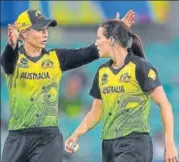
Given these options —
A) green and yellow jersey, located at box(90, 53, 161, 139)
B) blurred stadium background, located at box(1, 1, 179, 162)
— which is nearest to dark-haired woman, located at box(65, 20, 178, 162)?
green and yellow jersey, located at box(90, 53, 161, 139)

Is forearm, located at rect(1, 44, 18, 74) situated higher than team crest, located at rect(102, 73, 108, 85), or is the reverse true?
forearm, located at rect(1, 44, 18, 74)

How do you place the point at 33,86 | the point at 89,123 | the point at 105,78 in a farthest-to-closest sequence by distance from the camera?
the point at 33,86 < the point at 89,123 < the point at 105,78

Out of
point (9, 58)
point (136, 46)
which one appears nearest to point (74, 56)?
point (9, 58)

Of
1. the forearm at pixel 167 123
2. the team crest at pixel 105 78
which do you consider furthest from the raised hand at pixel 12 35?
the forearm at pixel 167 123

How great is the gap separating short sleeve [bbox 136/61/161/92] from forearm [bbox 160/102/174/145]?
18cm

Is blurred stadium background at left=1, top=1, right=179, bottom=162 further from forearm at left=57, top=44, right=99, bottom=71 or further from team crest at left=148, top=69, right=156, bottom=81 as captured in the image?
team crest at left=148, top=69, right=156, bottom=81

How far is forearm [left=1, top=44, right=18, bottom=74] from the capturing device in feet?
21.4

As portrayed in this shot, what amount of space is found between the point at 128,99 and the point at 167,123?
38cm

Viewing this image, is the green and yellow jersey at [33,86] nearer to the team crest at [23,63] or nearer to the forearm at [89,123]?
the team crest at [23,63]

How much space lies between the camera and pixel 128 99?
6.14 meters

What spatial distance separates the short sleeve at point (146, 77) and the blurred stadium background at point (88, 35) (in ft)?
19.0

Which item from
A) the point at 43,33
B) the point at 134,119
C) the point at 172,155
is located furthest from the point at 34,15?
the point at 172,155

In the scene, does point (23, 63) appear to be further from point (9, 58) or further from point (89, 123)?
point (89, 123)

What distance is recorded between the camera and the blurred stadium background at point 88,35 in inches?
474
